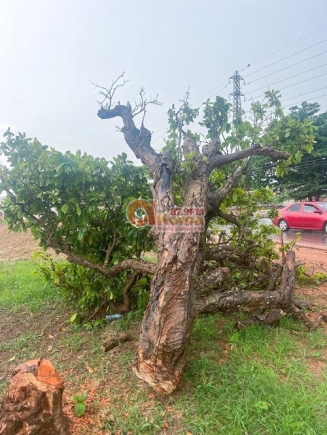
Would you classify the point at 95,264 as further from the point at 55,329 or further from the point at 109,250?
the point at 55,329

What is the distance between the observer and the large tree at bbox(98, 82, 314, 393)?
216 cm

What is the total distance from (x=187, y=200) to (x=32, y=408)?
6.69ft

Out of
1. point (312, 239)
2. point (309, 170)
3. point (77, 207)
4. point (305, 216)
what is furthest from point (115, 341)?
point (309, 170)

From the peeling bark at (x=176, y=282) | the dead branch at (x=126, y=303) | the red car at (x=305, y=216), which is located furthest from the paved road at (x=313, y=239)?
the dead branch at (x=126, y=303)

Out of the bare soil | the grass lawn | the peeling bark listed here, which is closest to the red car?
the bare soil

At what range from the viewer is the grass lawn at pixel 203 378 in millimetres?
1797

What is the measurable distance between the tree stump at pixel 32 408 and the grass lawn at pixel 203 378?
Result: 0.86ft

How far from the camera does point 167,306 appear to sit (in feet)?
7.39

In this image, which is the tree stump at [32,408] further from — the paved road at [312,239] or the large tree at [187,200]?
the paved road at [312,239]

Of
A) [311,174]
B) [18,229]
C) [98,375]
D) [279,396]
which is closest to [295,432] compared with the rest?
[279,396]

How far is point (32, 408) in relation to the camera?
61.6 inches

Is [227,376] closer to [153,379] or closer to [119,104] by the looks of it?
[153,379]

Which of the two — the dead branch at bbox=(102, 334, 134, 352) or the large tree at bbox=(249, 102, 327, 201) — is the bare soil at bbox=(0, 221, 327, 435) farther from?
the large tree at bbox=(249, 102, 327, 201)

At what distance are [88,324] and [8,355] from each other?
84 cm
